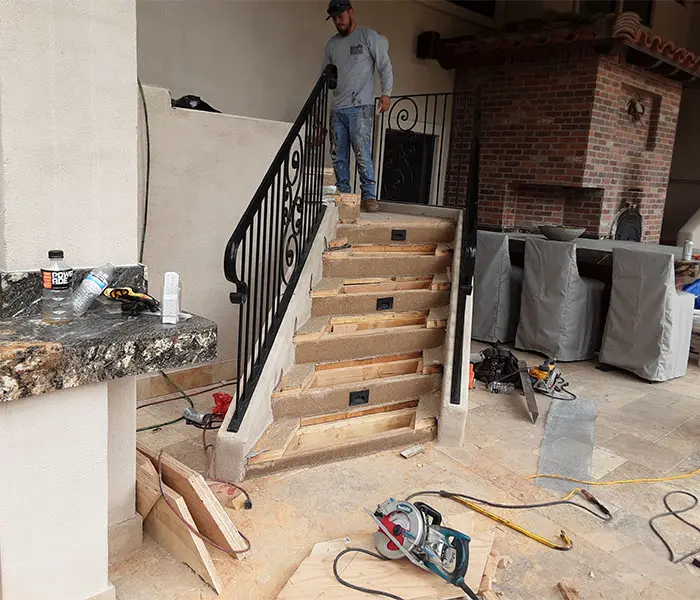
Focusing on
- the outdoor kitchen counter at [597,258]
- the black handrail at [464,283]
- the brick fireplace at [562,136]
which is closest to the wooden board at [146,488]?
the black handrail at [464,283]

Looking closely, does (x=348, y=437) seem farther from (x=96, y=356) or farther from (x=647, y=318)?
(x=647, y=318)

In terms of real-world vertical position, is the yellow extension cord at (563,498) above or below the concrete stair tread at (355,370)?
below

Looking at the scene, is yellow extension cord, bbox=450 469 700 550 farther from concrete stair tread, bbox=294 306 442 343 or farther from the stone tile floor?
concrete stair tread, bbox=294 306 442 343

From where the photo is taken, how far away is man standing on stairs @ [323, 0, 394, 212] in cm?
416

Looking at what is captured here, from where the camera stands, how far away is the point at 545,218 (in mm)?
7062

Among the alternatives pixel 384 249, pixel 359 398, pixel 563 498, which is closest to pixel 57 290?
pixel 359 398

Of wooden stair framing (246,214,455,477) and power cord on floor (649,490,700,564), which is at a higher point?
wooden stair framing (246,214,455,477)

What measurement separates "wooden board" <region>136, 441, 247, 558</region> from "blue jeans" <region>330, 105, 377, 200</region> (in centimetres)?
269

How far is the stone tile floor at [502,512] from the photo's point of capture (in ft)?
6.84

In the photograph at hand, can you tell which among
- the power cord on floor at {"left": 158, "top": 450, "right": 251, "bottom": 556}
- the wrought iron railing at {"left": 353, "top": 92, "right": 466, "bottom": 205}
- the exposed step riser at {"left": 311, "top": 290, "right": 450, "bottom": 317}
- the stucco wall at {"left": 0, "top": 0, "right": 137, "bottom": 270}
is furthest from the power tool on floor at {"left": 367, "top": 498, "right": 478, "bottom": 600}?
the wrought iron railing at {"left": 353, "top": 92, "right": 466, "bottom": 205}

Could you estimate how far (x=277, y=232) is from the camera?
3.02m

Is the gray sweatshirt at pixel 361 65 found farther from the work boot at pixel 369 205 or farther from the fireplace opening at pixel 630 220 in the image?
the fireplace opening at pixel 630 220

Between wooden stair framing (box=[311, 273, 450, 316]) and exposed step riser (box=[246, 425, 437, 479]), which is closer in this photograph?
exposed step riser (box=[246, 425, 437, 479])

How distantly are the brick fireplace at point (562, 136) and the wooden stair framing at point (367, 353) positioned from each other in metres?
2.89
